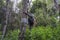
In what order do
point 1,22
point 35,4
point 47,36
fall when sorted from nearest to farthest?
1. point 47,36
2. point 1,22
3. point 35,4

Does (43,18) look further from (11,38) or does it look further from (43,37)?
(43,37)

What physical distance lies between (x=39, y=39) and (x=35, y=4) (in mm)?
11471

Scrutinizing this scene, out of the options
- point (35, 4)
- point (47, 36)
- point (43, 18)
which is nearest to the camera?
point (47, 36)

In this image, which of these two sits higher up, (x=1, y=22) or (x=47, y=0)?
(x=47, y=0)

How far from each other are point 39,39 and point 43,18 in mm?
6087

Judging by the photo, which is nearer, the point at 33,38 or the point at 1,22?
the point at 33,38

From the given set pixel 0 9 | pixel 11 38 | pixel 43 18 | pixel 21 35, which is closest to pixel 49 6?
pixel 43 18

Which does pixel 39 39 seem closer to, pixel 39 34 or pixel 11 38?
pixel 39 34

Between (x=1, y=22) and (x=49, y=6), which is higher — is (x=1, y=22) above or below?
below

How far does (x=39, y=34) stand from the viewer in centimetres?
809

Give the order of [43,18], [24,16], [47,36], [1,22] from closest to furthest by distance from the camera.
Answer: [24,16], [47,36], [43,18], [1,22]

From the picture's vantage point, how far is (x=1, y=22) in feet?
58.6

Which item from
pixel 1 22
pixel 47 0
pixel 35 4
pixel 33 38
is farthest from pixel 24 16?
pixel 35 4

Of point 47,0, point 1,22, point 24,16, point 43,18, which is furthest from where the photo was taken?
point 1,22
